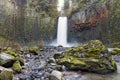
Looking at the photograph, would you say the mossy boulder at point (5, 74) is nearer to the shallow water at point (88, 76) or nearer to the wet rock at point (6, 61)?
the wet rock at point (6, 61)

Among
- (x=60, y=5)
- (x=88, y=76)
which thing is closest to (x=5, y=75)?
(x=88, y=76)

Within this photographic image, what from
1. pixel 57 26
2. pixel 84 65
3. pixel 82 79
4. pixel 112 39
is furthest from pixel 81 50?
pixel 57 26

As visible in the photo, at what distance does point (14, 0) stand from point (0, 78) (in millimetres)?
35815

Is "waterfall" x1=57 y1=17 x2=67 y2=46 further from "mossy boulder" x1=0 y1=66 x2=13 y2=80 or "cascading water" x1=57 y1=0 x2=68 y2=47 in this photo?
"mossy boulder" x1=0 y1=66 x2=13 y2=80

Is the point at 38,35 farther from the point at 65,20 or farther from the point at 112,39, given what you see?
the point at 112,39

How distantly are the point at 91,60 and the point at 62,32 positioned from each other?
26.6 metres

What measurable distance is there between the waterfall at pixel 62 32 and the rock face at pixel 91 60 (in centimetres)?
2395

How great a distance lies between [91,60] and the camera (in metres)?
14.4

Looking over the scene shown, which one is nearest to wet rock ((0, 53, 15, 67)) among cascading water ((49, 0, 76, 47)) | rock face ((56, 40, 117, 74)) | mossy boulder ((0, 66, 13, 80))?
mossy boulder ((0, 66, 13, 80))

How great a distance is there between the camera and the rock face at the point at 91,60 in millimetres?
14195

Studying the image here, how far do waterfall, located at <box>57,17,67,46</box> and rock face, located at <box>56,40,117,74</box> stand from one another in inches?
943

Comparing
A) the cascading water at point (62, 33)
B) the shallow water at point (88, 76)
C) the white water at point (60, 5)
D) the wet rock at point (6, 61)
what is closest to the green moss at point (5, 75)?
→ the wet rock at point (6, 61)

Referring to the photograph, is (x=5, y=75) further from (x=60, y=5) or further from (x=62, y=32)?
(x=60, y=5)

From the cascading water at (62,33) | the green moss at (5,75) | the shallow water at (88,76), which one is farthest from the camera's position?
the cascading water at (62,33)
